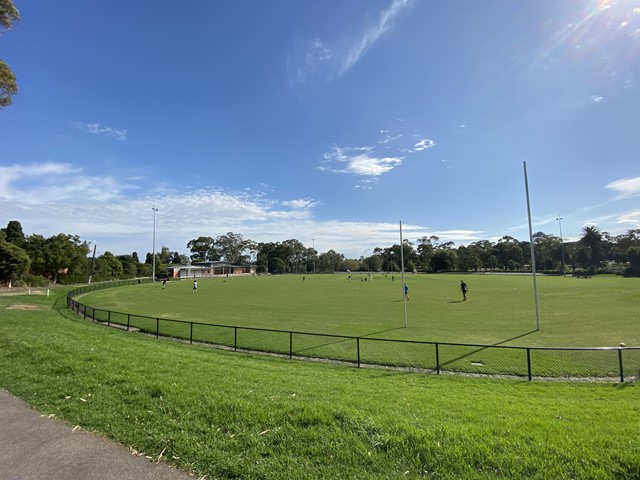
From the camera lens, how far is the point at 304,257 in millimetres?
181375

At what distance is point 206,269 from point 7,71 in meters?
116

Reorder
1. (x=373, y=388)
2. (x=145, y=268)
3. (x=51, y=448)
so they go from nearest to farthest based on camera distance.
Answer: (x=51, y=448) → (x=373, y=388) → (x=145, y=268)

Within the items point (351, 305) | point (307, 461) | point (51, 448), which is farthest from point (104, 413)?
point (351, 305)

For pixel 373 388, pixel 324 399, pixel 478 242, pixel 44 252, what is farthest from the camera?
pixel 478 242

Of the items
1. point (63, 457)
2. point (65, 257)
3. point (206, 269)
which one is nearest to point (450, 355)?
point (63, 457)

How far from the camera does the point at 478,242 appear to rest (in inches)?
6521

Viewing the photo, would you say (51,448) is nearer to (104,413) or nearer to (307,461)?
(104,413)

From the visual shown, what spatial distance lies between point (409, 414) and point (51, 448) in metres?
4.82

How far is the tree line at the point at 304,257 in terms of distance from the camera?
57.4 meters

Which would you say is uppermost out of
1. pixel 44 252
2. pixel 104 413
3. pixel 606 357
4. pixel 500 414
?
pixel 44 252

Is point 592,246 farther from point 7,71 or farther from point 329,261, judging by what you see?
point 7,71

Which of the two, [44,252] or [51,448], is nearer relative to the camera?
[51,448]

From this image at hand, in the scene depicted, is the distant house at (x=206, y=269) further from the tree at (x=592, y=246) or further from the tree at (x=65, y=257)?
the tree at (x=592, y=246)

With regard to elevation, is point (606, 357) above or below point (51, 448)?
below
